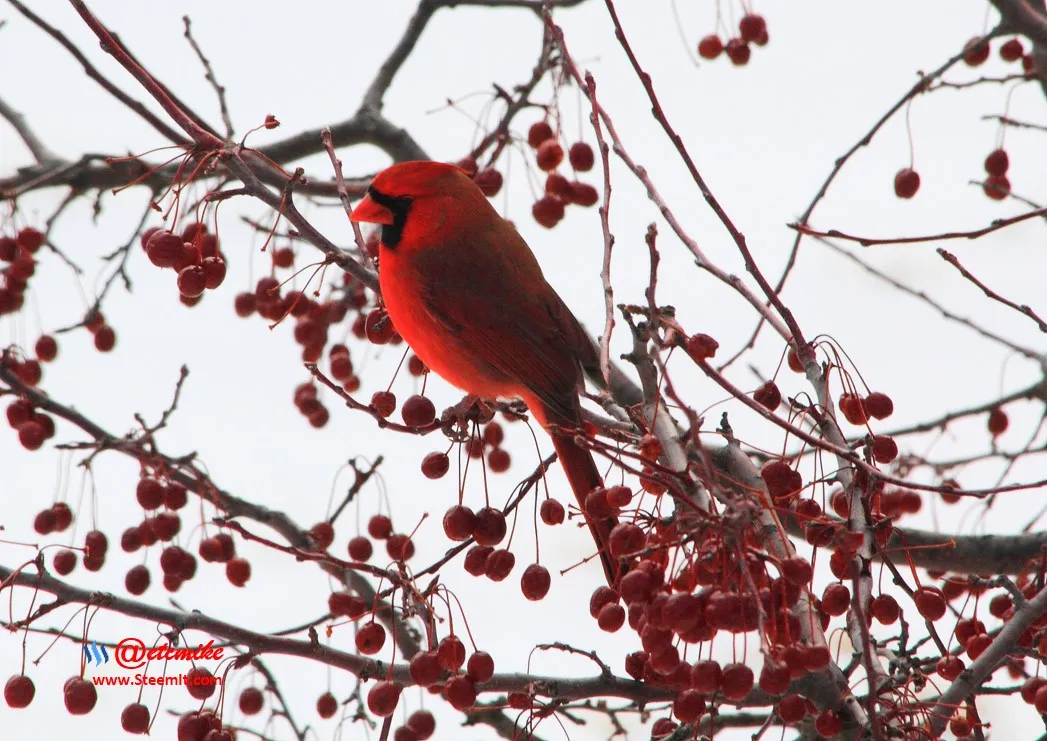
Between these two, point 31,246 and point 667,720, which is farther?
point 31,246

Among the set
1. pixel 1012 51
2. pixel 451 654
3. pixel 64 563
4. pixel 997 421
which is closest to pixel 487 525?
pixel 451 654

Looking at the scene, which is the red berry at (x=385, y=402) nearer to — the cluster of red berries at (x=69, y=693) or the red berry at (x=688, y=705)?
the cluster of red berries at (x=69, y=693)

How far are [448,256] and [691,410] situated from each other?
1.33 meters

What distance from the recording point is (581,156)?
2379mm

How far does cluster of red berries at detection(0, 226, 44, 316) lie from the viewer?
2.32 meters

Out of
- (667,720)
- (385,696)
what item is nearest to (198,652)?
(385,696)

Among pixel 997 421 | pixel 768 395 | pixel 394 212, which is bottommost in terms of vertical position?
pixel 768 395

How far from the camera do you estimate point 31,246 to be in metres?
2.37

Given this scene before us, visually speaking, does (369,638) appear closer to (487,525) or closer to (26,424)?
(487,525)

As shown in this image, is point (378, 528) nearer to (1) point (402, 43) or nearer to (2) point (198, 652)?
(2) point (198, 652)

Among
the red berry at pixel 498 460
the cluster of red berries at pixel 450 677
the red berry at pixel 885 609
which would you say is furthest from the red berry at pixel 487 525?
the red berry at pixel 498 460

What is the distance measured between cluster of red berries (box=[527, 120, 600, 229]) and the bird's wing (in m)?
0.17

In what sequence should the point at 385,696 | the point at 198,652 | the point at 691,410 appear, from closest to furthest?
1. the point at 691,410
2. the point at 385,696
3. the point at 198,652

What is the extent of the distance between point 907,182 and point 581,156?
0.76m
